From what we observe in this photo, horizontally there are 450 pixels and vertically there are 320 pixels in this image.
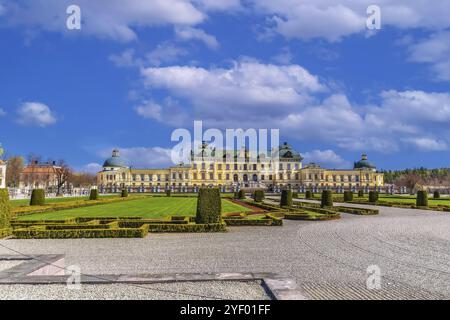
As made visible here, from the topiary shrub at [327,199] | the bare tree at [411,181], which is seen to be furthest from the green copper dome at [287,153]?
the topiary shrub at [327,199]

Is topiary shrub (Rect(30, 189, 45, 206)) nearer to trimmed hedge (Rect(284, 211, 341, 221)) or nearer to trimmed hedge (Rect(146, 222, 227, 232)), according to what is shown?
trimmed hedge (Rect(146, 222, 227, 232))

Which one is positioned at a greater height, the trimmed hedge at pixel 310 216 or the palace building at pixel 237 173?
the palace building at pixel 237 173

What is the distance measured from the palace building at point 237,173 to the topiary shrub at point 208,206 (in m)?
76.6

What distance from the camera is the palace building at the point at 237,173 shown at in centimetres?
9131

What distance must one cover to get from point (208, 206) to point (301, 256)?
17.9 feet

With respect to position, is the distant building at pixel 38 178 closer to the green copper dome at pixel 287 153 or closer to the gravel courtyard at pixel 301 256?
the green copper dome at pixel 287 153

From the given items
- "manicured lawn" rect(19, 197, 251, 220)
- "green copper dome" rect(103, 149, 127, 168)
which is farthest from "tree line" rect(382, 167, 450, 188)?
"manicured lawn" rect(19, 197, 251, 220)

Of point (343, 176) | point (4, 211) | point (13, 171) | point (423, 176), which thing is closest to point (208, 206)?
point (4, 211)

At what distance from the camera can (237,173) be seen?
93375mm

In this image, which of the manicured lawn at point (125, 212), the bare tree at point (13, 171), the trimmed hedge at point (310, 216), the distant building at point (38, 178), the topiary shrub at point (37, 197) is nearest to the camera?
the trimmed hedge at point (310, 216)
